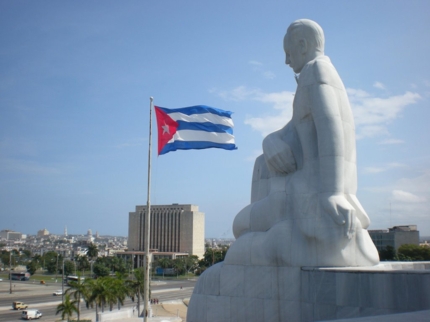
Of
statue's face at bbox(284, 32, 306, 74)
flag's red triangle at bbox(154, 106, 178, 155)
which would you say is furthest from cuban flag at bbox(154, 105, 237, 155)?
statue's face at bbox(284, 32, 306, 74)

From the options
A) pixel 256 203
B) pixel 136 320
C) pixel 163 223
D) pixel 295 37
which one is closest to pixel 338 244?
pixel 256 203

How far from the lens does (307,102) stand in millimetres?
10508

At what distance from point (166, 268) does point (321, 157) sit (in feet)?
243

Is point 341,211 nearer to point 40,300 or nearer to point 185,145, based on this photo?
point 185,145

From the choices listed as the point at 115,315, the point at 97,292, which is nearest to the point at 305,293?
the point at 97,292

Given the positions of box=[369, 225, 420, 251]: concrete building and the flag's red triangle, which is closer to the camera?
the flag's red triangle

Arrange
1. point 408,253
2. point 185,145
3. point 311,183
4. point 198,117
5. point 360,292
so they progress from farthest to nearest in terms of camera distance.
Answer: point 408,253 < point 198,117 < point 185,145 < point 311,183 < point 360,292

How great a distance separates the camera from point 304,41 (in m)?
11.4

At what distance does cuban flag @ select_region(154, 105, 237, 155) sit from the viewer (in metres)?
15.5

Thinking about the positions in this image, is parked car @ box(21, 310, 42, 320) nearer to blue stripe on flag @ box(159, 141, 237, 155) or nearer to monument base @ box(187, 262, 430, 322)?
blue stripe on flag @ box(159, 141, 237, 155)

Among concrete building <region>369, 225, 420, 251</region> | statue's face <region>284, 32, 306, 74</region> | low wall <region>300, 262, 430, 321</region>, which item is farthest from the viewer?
concrete building <region>369, 225, 420, 251</region>

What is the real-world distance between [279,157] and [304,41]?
2.99m

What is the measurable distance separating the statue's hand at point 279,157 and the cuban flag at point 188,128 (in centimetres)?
465

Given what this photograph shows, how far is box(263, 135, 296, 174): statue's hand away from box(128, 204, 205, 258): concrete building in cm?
8890
